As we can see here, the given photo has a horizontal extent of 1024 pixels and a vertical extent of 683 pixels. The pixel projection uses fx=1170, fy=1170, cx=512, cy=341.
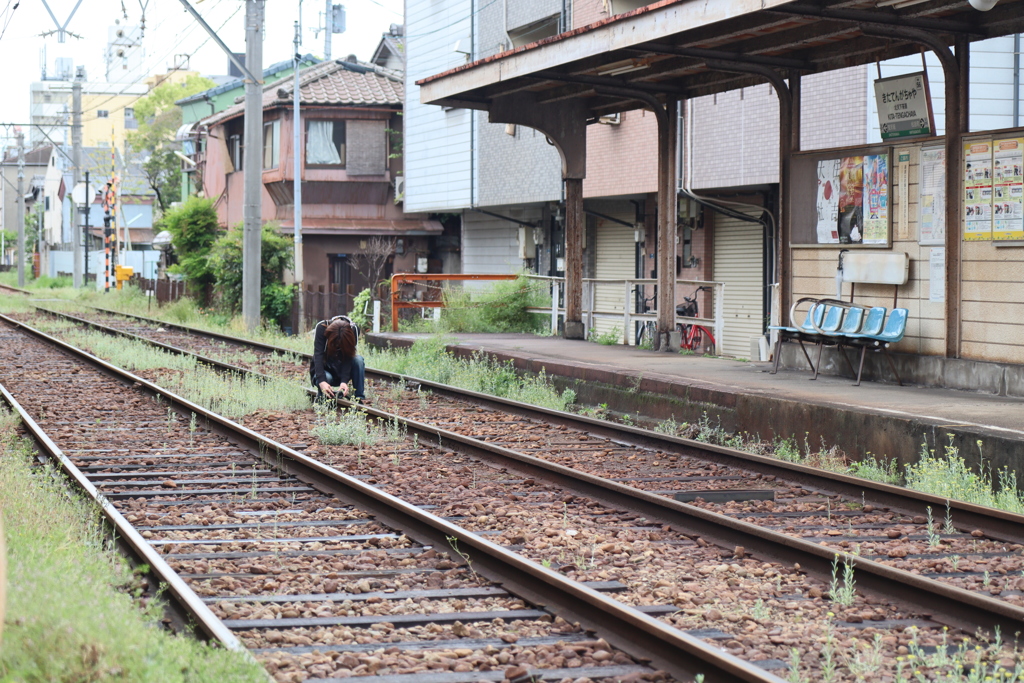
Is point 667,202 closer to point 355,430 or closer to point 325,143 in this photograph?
point 355,430

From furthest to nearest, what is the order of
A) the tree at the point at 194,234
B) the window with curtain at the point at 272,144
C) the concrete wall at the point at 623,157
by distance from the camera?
the window with curtain at the point at 272,144 → the tree at the point at 194,234 → the concrete wall at the point at 623,157

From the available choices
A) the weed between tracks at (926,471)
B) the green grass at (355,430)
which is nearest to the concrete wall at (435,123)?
the green grass at (355,430)

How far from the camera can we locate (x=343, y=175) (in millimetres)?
37406

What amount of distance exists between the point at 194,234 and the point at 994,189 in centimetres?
2706

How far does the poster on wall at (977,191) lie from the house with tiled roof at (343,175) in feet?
86.0

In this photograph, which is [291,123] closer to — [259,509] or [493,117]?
[493,117]

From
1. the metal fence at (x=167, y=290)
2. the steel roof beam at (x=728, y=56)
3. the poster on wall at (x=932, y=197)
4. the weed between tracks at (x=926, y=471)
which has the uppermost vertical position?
the steel roof beam at (x=728, y=56)

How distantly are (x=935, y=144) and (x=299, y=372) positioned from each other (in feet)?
32.1

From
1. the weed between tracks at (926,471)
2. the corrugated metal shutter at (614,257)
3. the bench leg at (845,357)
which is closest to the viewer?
the weed between tracks at (926,471)

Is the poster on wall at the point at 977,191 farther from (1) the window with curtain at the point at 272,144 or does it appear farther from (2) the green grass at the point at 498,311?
(1) the window with curtain at the point at 272,144

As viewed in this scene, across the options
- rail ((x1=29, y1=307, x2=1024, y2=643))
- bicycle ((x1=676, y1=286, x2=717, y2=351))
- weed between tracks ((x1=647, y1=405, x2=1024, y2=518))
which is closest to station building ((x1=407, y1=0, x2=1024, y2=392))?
bicycle ((x1=676, y1=286, x2=717, y2=351))

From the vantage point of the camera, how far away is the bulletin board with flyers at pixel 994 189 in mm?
11023

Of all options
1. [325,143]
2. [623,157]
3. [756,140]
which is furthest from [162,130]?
[756,140]

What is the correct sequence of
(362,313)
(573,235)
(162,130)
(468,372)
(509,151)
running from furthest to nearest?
(162,130), (509,151), (362,313), (573,235), (468,372)
